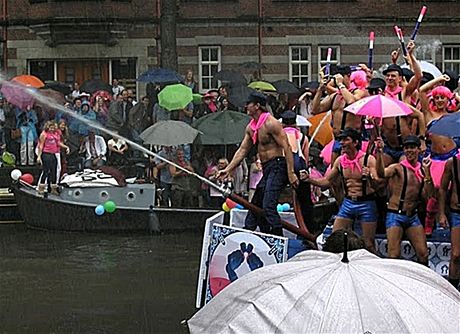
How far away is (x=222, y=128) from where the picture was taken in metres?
20.0

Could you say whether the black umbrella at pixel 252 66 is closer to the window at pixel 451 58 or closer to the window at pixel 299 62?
the window at pixel 299 62

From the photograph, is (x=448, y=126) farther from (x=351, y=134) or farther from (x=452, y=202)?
Answer: (x=351, y=134)

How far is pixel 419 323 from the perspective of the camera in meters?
4.58

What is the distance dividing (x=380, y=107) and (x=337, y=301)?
561 centimetres

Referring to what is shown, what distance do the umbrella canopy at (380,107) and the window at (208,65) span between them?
77.6ft

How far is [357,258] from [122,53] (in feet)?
96.1

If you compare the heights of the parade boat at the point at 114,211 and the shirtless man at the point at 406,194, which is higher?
the shirtless man at the point at 406,194

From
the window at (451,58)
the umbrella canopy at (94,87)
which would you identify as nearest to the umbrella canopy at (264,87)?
the umbrella canopy at (94,87)

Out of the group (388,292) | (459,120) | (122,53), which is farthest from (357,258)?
(122,53)

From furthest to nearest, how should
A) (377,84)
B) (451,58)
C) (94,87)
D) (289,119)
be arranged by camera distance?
(451,58) < (94,87) < (289,119) < (377,84)

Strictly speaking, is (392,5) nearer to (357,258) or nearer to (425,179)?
(425,179)

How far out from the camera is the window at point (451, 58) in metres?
34.4

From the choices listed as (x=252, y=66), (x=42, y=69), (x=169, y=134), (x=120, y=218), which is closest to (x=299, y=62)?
(x=252, y=66)

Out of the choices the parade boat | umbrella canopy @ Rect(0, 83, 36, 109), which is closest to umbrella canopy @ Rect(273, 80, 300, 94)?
umbrella canopy @ Rect(0, 83, 36, 109)
